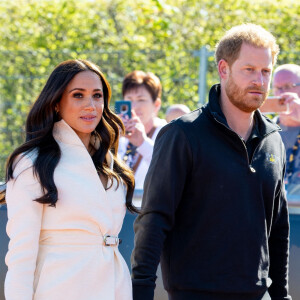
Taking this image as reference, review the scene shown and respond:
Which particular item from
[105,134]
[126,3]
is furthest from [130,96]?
[126,3]

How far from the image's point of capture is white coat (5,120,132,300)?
9.63 ft

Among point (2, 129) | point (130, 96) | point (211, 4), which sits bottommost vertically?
point (2, 129)

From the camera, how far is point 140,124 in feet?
17.2

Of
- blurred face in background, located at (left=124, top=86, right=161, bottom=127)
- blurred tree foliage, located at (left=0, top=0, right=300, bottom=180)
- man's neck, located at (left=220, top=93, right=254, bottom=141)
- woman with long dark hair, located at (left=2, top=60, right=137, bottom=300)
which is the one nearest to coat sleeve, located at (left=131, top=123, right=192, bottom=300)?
woman with long dark hair, located at (left=2, top=60, right=137, bottom=300)

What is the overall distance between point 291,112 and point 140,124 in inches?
38.7

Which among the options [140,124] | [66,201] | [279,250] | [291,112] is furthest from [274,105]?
[66,201]

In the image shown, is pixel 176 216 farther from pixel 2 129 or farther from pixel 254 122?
pixel 2 129

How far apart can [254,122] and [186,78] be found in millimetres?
5817

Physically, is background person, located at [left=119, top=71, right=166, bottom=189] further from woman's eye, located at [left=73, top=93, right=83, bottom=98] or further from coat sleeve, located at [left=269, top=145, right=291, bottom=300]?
woman's eye, located at [left=73, top=93, right=83, bottom=98]

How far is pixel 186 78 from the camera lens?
9219 millimetres

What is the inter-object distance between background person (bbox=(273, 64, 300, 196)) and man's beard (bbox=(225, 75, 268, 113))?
46.3 inches

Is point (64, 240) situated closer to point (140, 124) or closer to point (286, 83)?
point (140, 124)

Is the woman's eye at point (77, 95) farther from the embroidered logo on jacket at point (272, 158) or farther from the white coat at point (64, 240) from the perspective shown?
the embroidered logo on jacket at point (272, 158)

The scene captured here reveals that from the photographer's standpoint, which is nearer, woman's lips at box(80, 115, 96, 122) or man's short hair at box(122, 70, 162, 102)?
woman's lips at box(80, 115, 96, 122)
